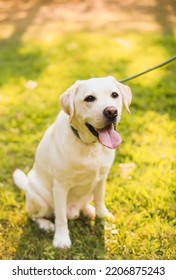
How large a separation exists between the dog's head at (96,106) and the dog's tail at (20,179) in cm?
109

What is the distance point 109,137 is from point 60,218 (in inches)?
34.0

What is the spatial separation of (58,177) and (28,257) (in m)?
0.68

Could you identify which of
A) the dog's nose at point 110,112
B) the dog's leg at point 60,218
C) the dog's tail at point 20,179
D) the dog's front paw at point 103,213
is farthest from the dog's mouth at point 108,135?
the dog's tail at point 20,179

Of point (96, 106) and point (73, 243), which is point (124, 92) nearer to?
point (96, 106)

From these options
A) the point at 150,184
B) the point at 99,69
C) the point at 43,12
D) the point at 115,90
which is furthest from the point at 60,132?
the point at 43,12

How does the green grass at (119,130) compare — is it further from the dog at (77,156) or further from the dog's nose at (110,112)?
the dog's nose at (110,112)

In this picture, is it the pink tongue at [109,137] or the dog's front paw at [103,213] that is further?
the dog's front paw at [103,213]

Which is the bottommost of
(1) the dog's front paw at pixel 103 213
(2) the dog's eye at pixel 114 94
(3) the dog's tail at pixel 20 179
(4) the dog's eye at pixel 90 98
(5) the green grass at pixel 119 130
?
(5) the green grass at pixel 119 130

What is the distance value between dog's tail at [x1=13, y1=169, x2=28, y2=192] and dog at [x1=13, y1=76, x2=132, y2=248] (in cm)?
2

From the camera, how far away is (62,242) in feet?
10.3

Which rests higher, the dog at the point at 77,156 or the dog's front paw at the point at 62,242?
the dog at the point at 77,156

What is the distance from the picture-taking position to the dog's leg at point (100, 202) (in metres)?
3.23

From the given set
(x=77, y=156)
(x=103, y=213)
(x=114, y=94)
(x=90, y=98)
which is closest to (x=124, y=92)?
(x=114, y=94)
